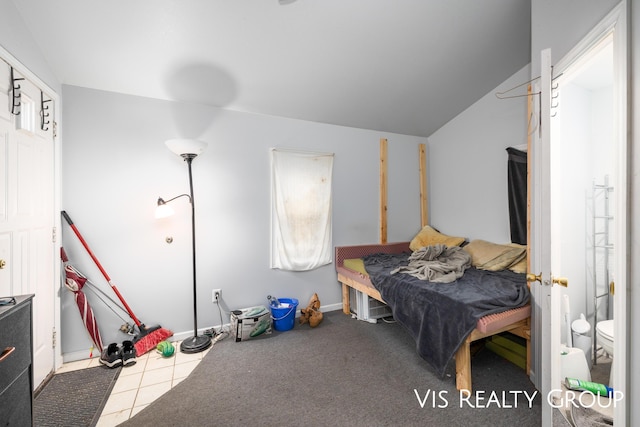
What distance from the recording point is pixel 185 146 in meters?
2.22

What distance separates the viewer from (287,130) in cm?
304

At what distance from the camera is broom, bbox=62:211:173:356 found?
222 centimetres

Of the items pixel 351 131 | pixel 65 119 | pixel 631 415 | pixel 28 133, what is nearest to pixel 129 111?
pixel 65 119

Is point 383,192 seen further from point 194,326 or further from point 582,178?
point 194,326

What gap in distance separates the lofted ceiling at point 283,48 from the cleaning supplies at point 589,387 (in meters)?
2.54

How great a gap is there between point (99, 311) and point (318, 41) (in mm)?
2906

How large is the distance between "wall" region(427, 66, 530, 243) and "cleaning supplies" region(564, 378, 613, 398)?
1.37m

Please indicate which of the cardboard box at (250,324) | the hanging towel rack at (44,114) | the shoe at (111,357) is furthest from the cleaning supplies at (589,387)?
the hanging towel rack at (44,114)

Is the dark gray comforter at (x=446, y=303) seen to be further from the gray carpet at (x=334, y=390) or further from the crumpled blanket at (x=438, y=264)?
the gray carpet at (x=334, y=390)

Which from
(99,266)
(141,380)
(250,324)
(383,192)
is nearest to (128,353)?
(141,380)

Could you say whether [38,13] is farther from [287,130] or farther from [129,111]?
[287,130]

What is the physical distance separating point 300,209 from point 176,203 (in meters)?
1.25

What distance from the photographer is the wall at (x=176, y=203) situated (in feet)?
7.48

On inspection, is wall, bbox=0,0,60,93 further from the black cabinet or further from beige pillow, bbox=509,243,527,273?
beige pillow, bbox=509,243,527,273
